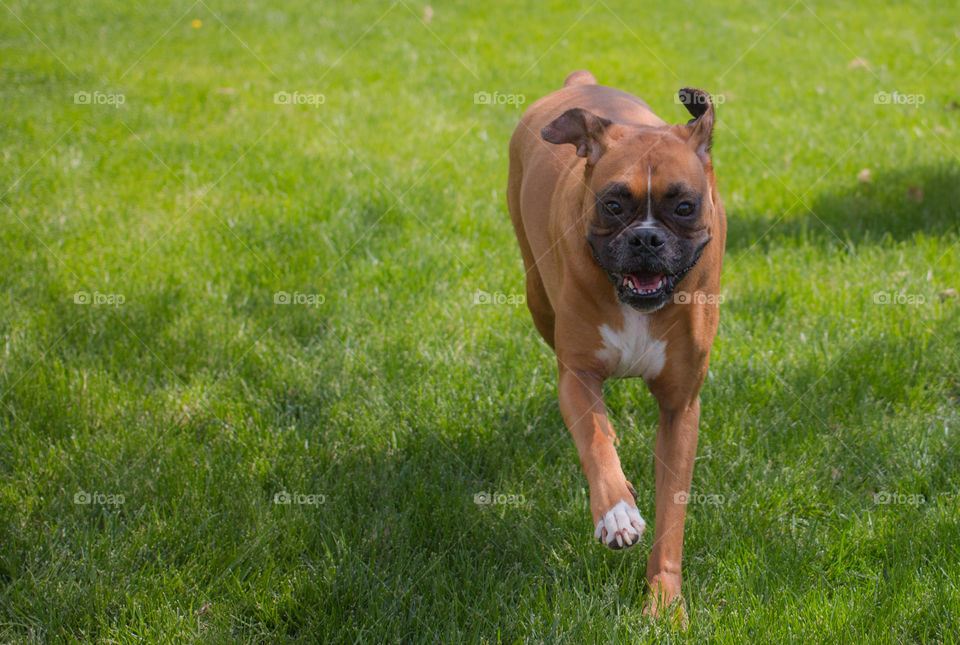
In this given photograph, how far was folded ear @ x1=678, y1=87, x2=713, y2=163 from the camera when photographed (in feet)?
11.0

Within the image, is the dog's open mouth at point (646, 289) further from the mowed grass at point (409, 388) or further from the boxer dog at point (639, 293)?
the mowed grass at point (409, 388)

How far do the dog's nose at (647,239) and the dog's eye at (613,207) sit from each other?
0.49 feet

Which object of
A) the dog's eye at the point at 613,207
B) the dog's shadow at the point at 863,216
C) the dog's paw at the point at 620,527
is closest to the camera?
the dog's paw at the point at 620,527

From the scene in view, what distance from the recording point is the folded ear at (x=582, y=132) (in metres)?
3.44

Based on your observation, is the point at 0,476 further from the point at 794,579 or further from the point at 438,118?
the point at 438,118

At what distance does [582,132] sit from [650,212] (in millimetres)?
512

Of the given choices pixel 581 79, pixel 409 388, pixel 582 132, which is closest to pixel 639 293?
pixel 582 132

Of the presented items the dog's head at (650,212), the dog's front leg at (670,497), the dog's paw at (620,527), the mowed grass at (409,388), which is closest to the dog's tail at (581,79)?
the mowed grass at (409,388)

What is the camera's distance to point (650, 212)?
317cm

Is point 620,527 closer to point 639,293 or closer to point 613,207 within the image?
point 639,293

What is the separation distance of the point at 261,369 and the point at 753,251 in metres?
3.23

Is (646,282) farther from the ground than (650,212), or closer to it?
closer to it

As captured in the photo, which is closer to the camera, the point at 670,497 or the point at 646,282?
the point at 646,282

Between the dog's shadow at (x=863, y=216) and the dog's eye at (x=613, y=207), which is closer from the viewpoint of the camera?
the dog's eye at (x=613, y=207)
